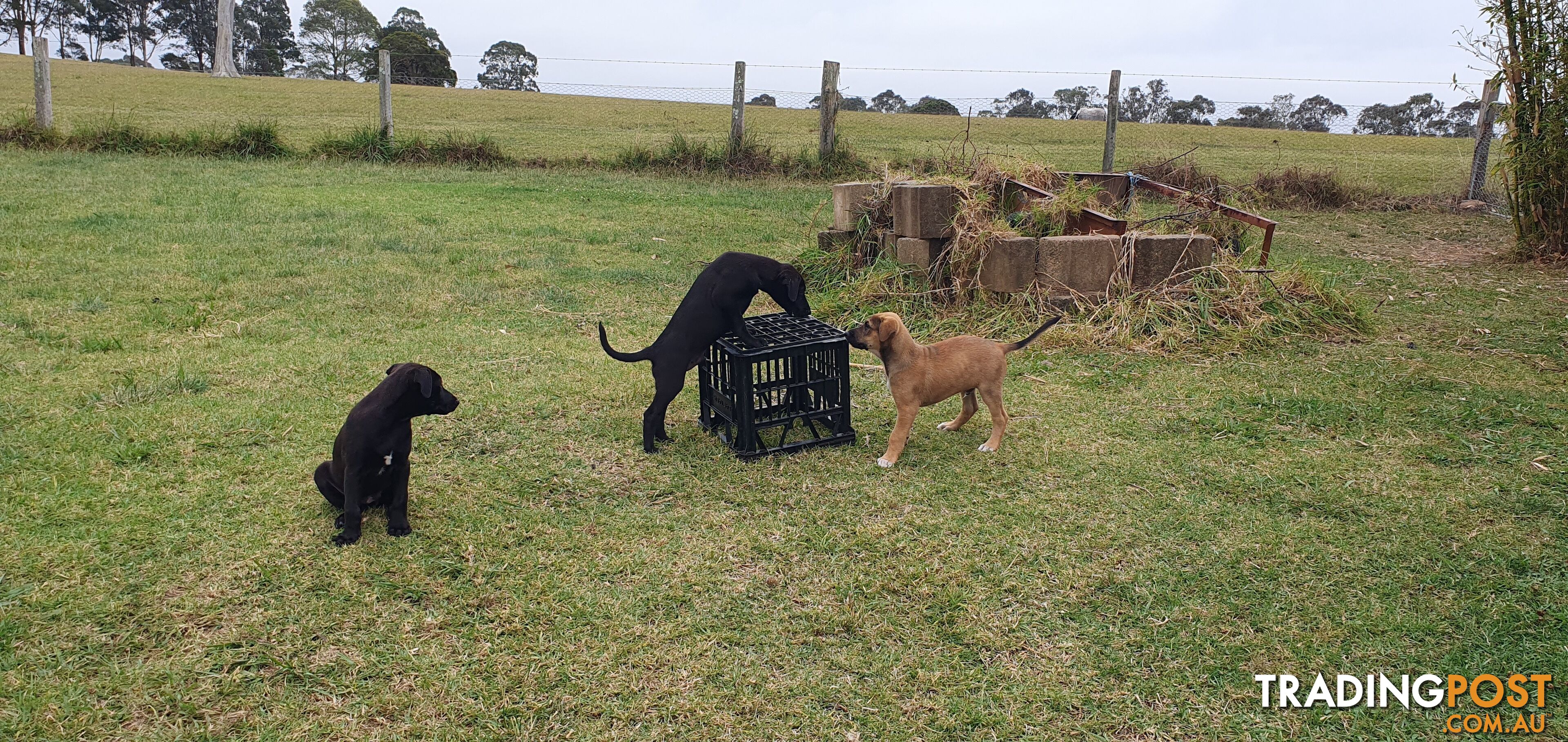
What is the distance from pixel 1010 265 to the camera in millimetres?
6648

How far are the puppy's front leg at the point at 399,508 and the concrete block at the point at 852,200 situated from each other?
16.5 ft

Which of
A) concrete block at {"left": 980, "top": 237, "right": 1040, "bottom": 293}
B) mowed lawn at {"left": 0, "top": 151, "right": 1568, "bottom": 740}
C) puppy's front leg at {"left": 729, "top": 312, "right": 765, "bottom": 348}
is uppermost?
concrete block at {"left": 980, "top": 237, "right": 1040, "bottom": 293}

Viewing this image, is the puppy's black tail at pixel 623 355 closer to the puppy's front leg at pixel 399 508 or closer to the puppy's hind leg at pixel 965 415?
the puppy's front leg at pixel 399 508

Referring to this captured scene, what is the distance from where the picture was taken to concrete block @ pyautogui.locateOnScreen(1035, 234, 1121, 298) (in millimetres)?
6578

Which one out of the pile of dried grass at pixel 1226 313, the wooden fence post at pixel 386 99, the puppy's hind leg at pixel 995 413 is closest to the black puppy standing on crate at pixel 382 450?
the puppy's hind leg at pixel 995 413

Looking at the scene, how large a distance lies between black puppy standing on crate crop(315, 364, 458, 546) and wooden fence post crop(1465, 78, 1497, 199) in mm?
15180

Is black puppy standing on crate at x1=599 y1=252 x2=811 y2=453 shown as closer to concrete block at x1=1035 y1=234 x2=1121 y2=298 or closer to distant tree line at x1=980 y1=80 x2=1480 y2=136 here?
concrete block at x1=1035 y1=234 x2=1121 y2=298

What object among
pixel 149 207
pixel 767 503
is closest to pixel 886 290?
pixel 767 503

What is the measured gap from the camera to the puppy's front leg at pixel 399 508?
3488mm

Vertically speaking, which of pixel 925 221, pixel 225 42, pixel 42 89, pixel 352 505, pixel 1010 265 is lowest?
pixel 352 505

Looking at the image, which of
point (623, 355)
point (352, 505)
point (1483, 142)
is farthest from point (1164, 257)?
point (1483, 142)

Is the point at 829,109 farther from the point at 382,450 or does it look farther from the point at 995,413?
the point at 382,450

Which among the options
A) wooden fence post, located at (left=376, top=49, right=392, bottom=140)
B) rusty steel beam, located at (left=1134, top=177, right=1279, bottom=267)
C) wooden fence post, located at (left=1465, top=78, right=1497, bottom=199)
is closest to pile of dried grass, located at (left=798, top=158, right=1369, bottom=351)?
rusty steel beam, located at (left=1134, top=177, right=1279, bottom=267)

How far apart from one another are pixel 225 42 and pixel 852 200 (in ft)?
107
